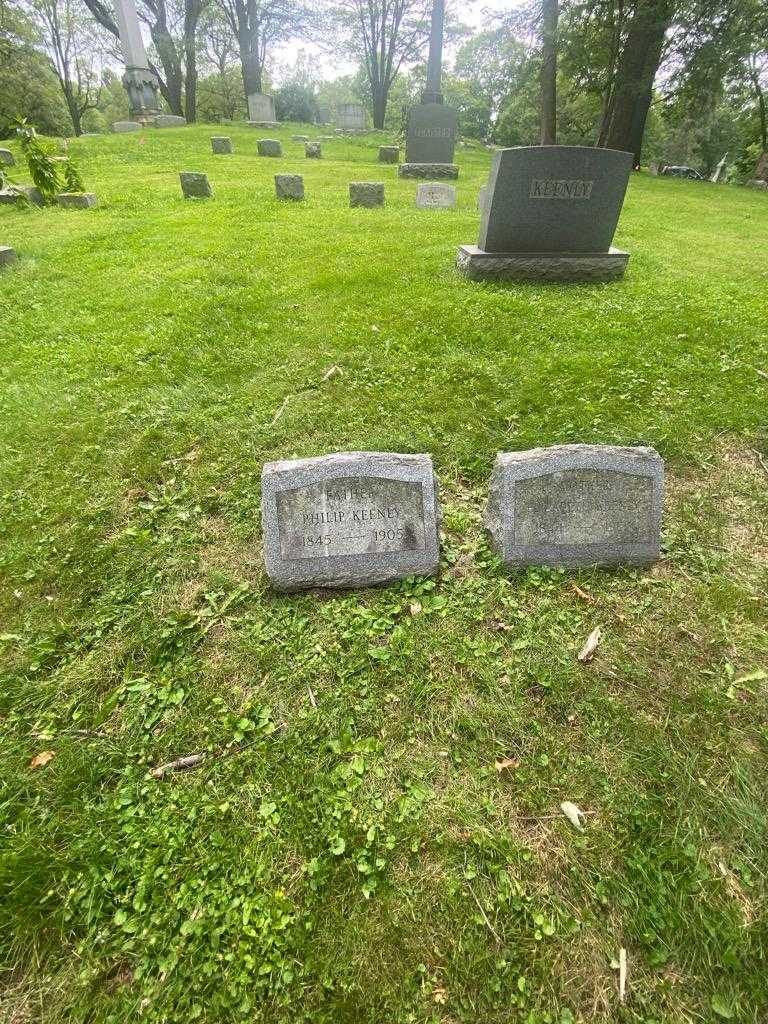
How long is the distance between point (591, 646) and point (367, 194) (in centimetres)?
1117

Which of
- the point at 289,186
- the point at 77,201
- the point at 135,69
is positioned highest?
the point at 135,69

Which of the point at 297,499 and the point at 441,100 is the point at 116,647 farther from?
the point at 441,100

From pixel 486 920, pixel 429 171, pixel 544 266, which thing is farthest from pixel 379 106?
pixel 486 920

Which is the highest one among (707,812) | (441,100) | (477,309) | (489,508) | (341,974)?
(441,100)

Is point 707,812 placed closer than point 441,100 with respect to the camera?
Yes

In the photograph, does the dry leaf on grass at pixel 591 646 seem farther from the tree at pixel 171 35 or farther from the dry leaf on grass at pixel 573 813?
the tree at pixel 171 35

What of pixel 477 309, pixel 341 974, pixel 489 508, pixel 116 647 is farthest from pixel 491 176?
pixel 341 974

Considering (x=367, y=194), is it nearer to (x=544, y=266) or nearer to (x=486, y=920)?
(x=544, y=266)

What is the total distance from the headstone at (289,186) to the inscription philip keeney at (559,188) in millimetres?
6630

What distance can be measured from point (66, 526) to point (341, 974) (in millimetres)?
3124

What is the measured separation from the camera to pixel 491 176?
21.4ft

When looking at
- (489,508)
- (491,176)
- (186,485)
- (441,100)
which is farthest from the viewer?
(441,100)

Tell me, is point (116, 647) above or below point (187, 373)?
below

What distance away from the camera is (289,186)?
11.0 m
